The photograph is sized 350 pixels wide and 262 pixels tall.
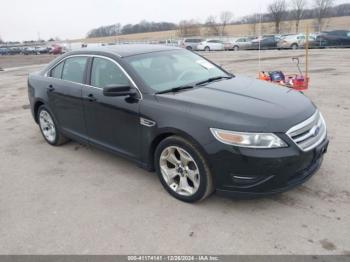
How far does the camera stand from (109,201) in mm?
3838

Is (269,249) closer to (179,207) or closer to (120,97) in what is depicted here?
(179,207)

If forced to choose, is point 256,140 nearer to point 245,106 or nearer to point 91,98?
point 245,106

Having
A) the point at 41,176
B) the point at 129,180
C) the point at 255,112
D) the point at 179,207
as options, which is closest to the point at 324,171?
the point at 255,112

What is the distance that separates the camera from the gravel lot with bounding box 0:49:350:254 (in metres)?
3.01

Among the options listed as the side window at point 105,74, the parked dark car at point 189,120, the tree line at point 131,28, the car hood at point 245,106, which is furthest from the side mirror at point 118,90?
the tree line at point 131,28

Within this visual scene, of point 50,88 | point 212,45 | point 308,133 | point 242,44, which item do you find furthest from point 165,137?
point 212,45

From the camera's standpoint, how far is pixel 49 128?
5.80 meters

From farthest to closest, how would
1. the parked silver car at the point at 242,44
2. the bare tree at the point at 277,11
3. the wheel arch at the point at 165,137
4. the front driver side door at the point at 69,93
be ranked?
the bare tree at the point at 277,11 → the parked silver car at the point at 242,44 → the front driver side door at the point at 69,93 → the wheel arch at the point at 165,137

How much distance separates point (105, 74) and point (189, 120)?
1.61 m

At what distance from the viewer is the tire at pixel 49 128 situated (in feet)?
18.3

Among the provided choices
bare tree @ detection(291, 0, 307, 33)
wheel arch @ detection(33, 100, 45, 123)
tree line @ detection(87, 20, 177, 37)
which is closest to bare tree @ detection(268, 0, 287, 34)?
bare tree @ detection(291, 0, 307, 33)

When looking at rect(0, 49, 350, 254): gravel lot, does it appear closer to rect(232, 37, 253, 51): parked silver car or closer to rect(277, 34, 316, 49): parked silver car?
rect(277, 34, 316, 49): parked silver car

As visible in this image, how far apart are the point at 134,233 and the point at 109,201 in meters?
0.73

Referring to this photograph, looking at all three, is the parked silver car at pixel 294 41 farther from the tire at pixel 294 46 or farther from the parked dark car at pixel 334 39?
the parked dark car at pixel 334 39
